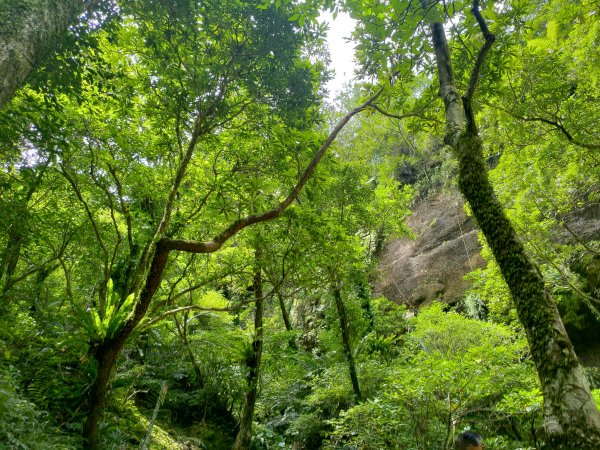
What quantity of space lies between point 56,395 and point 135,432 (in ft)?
5.82

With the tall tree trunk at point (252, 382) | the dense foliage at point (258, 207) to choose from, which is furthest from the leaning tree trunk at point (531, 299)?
the tall tree trunk at point (252, 382)

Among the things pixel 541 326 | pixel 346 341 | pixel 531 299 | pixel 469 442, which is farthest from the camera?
pixel 346 341

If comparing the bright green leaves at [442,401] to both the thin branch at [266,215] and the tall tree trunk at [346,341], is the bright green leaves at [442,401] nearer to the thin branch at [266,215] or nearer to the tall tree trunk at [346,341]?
the tall tree trunk at [346,341]

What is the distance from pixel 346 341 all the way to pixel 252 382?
231cm

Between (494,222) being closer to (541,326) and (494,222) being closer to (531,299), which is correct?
(531,299)

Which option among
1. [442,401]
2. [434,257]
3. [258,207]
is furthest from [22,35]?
[434,257]

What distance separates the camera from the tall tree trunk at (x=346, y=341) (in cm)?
754

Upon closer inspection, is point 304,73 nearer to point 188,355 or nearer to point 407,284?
point 188,355

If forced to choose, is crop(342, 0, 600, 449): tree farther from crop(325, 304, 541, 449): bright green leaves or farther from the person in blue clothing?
crop(325, 304, 541, 449): bright green leaves

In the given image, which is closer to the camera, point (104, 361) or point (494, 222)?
point (494, 222)

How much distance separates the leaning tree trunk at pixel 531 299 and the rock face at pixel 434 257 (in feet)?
32.0

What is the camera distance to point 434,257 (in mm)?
15242

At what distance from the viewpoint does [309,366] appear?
1010cm

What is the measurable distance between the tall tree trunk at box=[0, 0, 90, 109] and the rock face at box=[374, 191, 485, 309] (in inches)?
445
